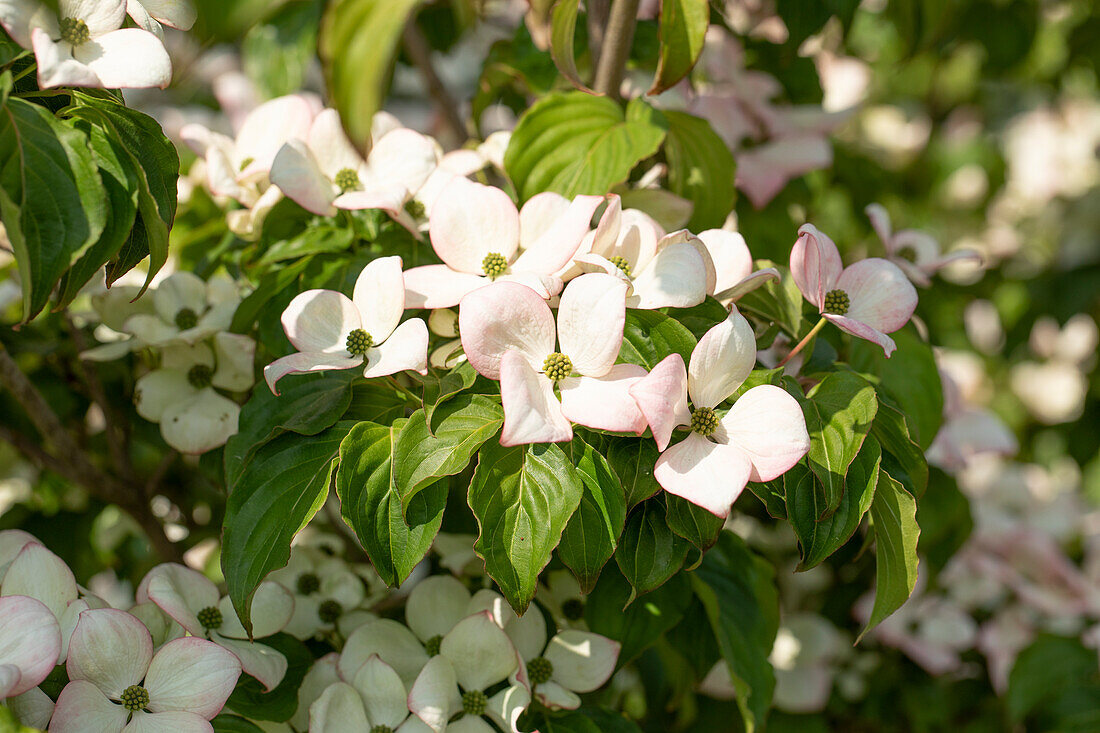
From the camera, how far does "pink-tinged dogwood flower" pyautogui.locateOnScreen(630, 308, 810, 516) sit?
0.49m

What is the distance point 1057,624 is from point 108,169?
3.88ft

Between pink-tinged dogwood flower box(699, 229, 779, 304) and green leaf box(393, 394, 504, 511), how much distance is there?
0.60 ft

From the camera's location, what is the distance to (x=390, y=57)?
20.8 inches

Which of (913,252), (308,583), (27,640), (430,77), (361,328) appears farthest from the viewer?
(430,77)

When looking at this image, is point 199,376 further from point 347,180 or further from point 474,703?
point 474,703

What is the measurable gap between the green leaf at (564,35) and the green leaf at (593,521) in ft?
0.98

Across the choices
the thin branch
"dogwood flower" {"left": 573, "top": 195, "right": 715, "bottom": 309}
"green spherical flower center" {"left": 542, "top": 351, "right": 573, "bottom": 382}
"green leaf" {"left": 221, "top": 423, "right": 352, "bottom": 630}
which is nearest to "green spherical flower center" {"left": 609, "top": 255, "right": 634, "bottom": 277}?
"dogwood flower" {"left": 573, "top": 195, "right": 715, "bottom": 309}

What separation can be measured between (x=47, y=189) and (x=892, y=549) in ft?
1.74

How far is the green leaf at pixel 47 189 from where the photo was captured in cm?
49

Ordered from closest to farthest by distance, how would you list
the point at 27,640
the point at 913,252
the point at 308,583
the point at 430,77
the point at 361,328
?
1. the point at 27,640
2. the point at 361,328
3. the point at 308,583
4. the point at 913,252
5. the point at 430,77

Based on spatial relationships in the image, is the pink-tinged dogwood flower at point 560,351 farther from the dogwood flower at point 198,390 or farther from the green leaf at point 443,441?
the dogwood flower at point 198,390

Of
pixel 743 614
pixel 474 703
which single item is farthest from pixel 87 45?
pixel 743 614

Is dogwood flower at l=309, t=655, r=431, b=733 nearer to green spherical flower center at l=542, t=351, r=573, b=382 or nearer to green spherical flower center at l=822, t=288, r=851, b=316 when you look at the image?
green spherical flower center at l=542, t=351, r=573, b=382

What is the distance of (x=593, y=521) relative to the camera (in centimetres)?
53
